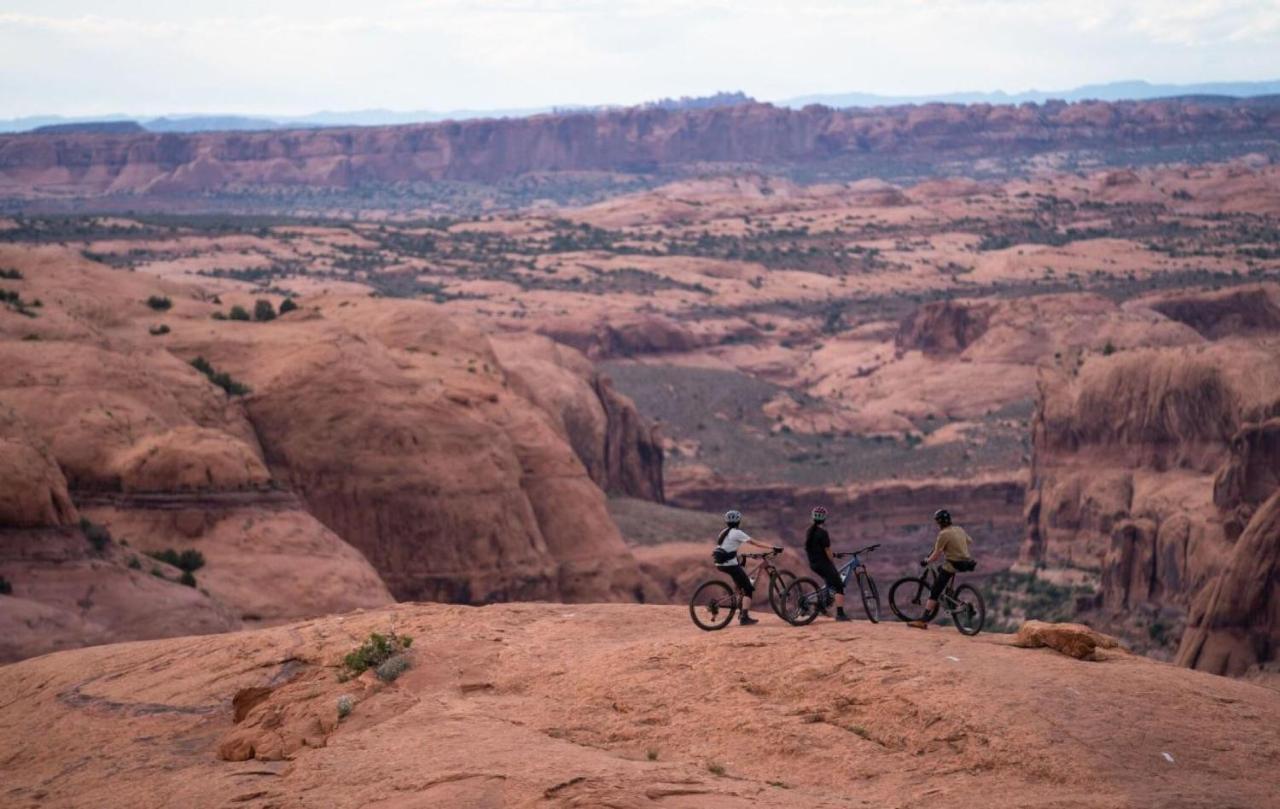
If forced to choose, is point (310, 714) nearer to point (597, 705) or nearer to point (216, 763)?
point (216, 763)

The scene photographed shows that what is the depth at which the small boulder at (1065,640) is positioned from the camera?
16.7 metres

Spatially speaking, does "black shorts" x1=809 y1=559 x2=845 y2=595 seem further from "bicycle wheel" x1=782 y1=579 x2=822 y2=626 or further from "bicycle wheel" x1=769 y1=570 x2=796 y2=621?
"bicycle wheel" x1=769 y1=570 x2=796 y2=621

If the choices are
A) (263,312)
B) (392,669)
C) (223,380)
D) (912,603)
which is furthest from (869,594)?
(263,312)

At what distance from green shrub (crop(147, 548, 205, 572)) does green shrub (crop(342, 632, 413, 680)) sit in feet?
38.0

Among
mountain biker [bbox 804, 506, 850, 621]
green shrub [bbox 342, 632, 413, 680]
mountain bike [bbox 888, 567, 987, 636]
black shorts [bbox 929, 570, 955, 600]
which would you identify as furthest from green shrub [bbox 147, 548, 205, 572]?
black shorts [bbox 929, 570, 955, 600]

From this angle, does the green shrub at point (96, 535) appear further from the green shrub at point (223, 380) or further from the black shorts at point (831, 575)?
the black shorts at point (831, 575)

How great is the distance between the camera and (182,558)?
2872 cm

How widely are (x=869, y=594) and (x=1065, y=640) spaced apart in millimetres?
2822

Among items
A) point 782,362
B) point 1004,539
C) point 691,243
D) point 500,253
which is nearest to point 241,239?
point 500,253

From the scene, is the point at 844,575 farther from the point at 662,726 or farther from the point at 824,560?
the point at 662,726

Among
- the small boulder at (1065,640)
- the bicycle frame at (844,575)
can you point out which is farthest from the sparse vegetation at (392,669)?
the small boulder at (1065,640)

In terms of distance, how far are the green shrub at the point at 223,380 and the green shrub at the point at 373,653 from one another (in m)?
18.6

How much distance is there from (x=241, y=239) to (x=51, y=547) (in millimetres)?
Answer: 103946

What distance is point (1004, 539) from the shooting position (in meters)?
61.6
